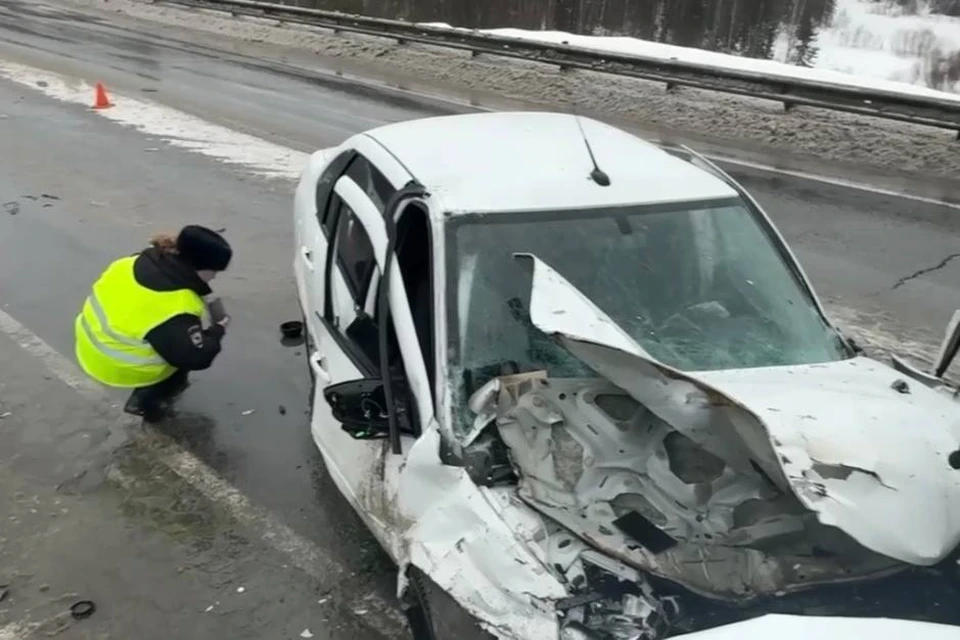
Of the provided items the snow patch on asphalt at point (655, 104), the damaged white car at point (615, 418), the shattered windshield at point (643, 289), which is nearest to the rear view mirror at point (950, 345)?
the damaged white car at point (615, 418)

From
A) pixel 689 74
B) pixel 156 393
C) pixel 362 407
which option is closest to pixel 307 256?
pixel 156 393

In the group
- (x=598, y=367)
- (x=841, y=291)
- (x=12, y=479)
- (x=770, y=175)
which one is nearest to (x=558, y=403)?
(x=598, y=367)

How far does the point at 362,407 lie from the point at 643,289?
1192 mm

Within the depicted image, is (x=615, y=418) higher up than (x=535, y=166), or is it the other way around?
(x=535, y=166)

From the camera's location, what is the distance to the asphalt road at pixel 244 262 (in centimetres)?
488


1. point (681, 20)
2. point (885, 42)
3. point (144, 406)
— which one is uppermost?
point (681, 20)

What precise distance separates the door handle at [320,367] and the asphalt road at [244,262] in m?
0.72

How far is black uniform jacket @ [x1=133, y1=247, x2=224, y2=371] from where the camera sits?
16.8ft

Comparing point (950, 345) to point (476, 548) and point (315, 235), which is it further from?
point (315, 235)

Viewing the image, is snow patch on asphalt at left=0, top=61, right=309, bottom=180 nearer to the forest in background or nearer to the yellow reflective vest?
the yellow reflective vest

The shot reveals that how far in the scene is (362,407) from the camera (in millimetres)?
3492

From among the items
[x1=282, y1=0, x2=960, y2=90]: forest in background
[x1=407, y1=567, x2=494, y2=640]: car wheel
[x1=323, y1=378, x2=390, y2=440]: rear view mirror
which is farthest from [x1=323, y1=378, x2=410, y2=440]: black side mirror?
[x1=282, y1=0, x2=960, y2=90]: forest in background

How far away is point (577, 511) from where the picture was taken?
3.06 meters

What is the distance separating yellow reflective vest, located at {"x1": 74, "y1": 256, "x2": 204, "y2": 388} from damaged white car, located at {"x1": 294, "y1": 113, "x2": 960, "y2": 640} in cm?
116
